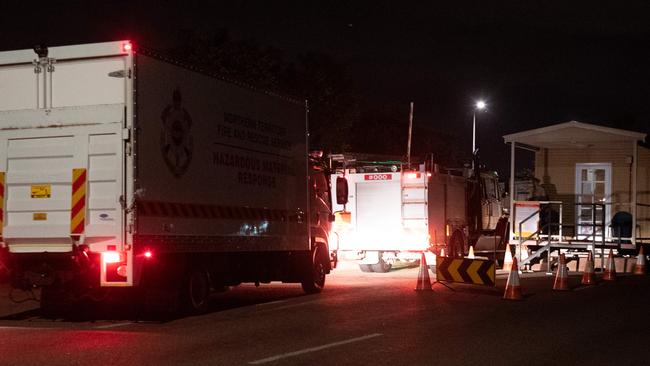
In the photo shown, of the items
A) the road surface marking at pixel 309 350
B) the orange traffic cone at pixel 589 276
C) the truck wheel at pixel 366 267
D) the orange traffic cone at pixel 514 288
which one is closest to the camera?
the road surface marking at pixel 309 350

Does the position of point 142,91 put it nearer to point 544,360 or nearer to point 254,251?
point 254,251

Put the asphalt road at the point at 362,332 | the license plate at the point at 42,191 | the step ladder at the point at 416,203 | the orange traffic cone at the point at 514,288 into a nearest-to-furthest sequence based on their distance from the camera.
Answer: the asphalt road at the point at 362,332 → the license plate at the point at 42,191 → the orange traffic cone at the point at 514,288 → the step ladder at the point at 416,203

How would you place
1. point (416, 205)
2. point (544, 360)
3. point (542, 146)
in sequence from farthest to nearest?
point (542, 146) < point (416, 205) < point (544, 360)

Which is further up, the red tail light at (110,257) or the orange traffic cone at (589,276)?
the red tail light at (110,257)

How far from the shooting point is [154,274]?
1202 centimetres

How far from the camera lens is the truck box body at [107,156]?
37.7ft

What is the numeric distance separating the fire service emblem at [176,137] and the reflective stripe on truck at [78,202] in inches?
46.3

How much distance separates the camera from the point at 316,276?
17.3 m

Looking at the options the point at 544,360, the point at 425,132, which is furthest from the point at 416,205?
the point at 425,132

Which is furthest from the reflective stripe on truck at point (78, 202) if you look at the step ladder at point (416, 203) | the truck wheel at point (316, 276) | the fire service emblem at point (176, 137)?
the step ladder at point (416, 203)

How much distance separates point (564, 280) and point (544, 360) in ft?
28.3

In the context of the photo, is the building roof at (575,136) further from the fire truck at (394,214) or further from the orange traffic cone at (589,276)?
the orange traffic cone at (589,276)

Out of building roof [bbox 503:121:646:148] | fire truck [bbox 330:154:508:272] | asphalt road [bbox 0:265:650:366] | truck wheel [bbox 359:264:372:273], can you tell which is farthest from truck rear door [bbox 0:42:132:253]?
building roof [bbox 503:121:646:148]

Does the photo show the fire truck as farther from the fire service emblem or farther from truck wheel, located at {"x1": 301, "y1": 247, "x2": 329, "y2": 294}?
the fire service emblem
